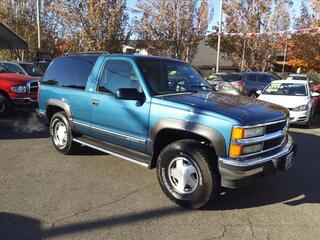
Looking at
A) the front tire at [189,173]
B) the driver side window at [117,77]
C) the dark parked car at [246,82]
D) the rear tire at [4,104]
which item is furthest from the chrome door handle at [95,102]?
the dark parked car at [246,82]

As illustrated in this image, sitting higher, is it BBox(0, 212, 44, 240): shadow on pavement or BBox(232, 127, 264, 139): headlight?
BBox(232, 127, 264, 139): headlight

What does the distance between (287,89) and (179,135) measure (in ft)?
26.3

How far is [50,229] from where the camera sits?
12.5 ft

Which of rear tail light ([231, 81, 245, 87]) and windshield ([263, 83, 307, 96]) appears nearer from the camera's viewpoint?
windshield ([263, 83, 307, 96])

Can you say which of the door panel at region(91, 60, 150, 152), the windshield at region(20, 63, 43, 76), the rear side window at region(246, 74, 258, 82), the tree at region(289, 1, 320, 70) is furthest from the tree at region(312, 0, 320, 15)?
the door panel at region(91, 60, 150, 152)

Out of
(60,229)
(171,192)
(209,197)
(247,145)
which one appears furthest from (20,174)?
(247,145)

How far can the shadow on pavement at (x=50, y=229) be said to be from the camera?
368cm

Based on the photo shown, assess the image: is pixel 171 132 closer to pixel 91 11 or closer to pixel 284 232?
pixel 284 232

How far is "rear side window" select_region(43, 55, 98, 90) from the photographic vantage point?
594 centimetres

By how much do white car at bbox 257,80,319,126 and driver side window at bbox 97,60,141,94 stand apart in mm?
6680

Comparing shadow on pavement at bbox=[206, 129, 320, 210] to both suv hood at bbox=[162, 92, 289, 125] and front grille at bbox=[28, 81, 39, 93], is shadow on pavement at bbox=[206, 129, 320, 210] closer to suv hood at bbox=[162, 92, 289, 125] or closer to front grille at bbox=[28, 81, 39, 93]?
suv hood at bbox=[162, 92, 289, 125]

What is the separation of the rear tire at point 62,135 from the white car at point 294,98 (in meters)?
6.66

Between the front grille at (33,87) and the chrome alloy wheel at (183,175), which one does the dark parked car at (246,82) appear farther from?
the chrome alloy wheel at (183,175)

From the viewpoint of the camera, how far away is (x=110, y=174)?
557 cm
